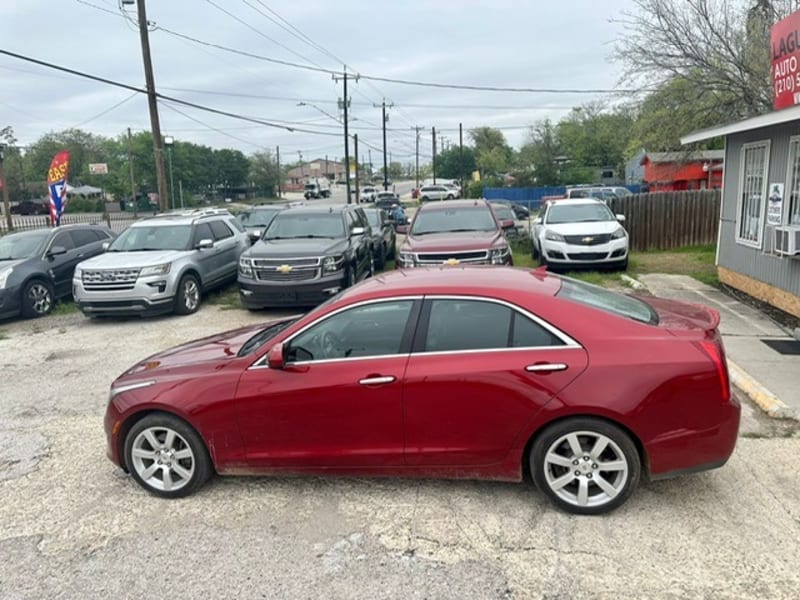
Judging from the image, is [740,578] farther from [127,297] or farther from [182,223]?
[182,223]

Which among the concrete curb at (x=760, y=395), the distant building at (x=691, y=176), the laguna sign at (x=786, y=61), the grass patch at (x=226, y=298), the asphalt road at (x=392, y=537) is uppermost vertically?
the laguna sign at (x=786, y=61)

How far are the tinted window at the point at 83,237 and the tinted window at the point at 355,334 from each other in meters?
10.5

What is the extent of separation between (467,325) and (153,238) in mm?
9059

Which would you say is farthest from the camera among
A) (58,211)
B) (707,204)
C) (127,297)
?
(58,211)

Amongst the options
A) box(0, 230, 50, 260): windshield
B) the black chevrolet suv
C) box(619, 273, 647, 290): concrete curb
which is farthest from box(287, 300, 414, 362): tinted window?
box(0, 230, 50, 260): windshield

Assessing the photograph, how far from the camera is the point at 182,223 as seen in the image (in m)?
11.5

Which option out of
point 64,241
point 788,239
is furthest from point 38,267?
point 788,239

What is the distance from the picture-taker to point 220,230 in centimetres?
1255

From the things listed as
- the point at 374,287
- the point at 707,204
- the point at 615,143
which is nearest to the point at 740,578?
the point at 374,287

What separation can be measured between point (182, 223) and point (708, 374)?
33.2ft

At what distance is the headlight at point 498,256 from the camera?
9.67 meters

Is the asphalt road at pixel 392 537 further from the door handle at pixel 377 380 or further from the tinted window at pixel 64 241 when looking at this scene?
the tinted window at pixel 64 241

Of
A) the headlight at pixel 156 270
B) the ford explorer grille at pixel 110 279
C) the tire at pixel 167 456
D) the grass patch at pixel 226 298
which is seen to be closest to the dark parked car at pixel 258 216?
the grass patch at pixel 226 298

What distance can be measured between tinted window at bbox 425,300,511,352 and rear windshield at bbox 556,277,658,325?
477 mm
